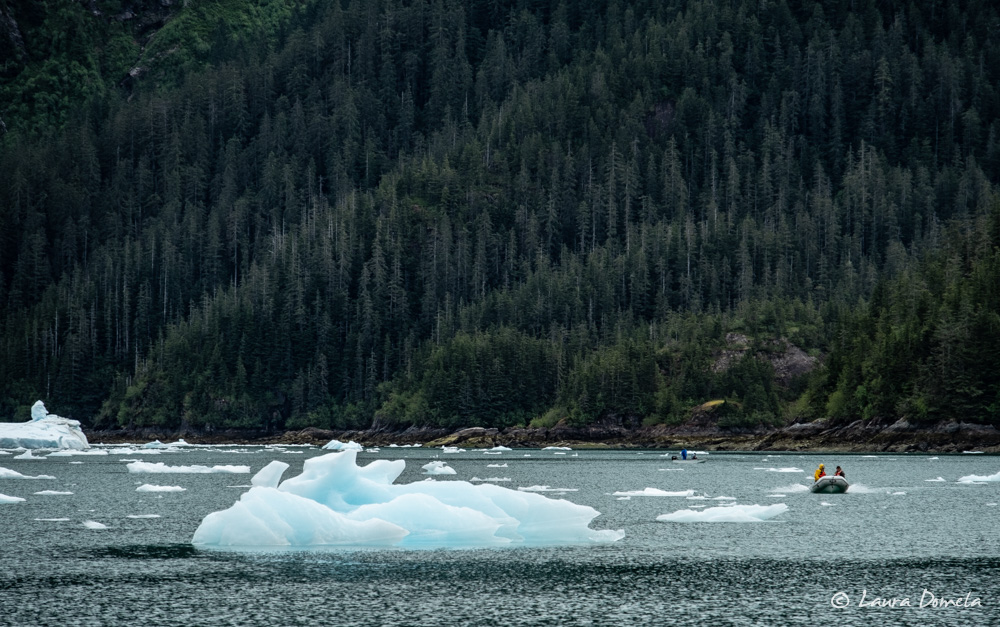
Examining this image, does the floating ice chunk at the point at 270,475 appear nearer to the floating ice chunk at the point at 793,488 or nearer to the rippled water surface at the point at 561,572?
the rippled water surface at the point at 561,572

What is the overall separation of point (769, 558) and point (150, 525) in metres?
32.5

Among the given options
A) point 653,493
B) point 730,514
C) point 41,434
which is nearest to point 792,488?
point 653,493

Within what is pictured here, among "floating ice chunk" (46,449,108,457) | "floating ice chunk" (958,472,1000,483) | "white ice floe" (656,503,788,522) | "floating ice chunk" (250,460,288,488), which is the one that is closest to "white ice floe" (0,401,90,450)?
"floating ice chunk" (46,449,108,457)

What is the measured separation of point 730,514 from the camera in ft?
201

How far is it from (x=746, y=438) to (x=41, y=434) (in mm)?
97365

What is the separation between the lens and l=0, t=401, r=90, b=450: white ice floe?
6260 inches

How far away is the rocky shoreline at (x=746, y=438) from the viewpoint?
133500mm

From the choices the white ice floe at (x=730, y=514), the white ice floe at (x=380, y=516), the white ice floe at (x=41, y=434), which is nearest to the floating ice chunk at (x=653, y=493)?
the white ice floe at (x=730, y=514)

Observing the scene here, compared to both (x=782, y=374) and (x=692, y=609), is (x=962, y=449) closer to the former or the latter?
(x=782, y=374)

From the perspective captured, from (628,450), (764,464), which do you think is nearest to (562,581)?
(764,464)

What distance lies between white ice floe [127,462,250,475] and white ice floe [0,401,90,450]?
57.9 meters

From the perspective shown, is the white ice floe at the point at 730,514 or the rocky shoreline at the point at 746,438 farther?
the rocky shoreline at the point at 746,438

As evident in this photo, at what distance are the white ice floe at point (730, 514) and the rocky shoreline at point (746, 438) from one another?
77703 mm

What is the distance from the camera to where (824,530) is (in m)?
60.9
